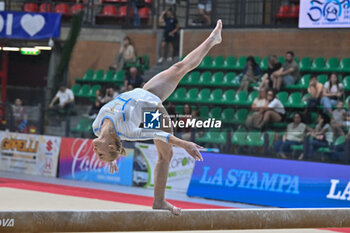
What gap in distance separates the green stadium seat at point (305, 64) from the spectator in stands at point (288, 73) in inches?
24.0

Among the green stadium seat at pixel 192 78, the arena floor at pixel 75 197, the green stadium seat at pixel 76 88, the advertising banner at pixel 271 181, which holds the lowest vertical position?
the arena floor at pixel 75 197

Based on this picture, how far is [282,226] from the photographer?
6250 millimetres

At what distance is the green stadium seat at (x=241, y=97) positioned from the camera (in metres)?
13.7

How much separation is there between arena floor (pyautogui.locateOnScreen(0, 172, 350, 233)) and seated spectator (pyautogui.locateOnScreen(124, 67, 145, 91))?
2.51 m

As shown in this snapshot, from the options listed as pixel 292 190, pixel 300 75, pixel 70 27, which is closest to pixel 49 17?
pixel 70 27

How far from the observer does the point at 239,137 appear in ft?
39.0

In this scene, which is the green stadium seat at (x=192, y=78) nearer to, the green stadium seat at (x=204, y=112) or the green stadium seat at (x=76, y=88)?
the green stadium seat at (x=204, y=112)

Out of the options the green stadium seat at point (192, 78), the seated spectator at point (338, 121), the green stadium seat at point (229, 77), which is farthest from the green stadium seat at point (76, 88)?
the seated spectator at point (338, 121)

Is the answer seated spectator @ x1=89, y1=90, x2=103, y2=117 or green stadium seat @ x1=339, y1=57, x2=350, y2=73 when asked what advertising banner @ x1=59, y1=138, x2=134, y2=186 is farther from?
green stadium seat @ x1=339, y1=57, x2=350, y2=73

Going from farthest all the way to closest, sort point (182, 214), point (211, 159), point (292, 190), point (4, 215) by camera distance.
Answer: point (211, 159) → point (292, 190) → point (182, 214) → point (4, 215)

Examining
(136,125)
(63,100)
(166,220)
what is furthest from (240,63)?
(166,220)

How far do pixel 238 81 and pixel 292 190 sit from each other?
387 centimetres

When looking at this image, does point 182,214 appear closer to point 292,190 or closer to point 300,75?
point 292,190

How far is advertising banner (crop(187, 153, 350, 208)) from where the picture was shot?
35.6ft
